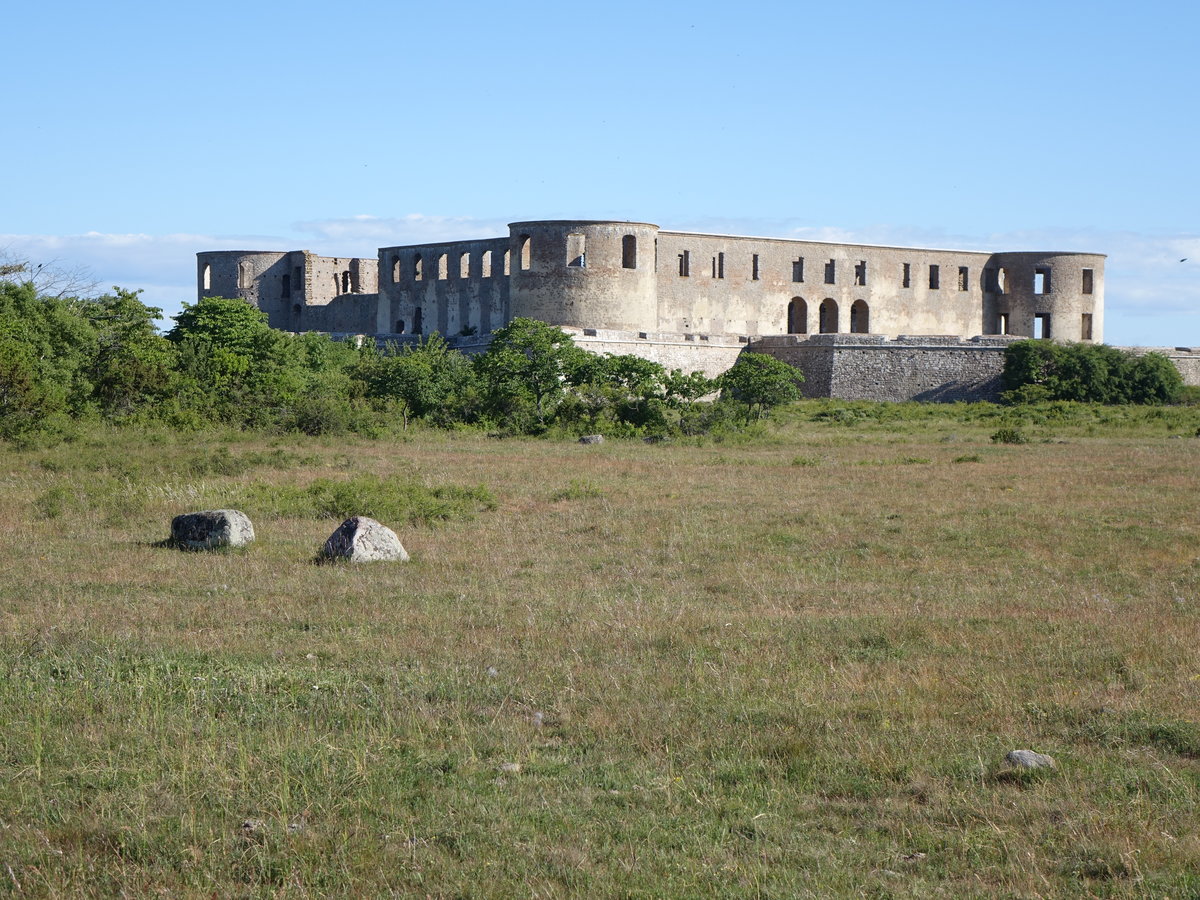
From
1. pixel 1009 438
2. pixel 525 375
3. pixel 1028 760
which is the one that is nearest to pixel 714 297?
pixel 525 375

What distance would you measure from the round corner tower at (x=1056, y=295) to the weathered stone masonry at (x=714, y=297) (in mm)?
56

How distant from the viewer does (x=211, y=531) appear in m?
12.6

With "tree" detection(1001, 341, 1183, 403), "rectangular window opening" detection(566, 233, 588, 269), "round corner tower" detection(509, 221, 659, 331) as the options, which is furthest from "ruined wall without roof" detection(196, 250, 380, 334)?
"tree" detection(1001, 341, 1183, 403)

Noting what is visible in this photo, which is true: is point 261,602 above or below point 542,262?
below

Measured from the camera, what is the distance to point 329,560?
12000 mm

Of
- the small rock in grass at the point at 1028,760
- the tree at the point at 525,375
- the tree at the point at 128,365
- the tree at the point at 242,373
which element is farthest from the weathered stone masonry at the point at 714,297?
the small rock in grass at the point at 1028,760

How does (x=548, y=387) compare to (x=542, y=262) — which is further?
(x=542, y=262)

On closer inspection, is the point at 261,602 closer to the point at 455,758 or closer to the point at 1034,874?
the point at 455,758

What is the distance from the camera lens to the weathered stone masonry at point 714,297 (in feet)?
141

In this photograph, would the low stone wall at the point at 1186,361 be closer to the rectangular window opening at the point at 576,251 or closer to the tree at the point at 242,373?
the rectangular window opening at the point at 576,251

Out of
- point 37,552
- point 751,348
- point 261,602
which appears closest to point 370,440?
point 37,552

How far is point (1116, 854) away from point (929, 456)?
70.7 ft

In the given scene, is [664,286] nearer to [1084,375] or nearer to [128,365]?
[1084,375]

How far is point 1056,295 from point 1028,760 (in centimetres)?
4976
